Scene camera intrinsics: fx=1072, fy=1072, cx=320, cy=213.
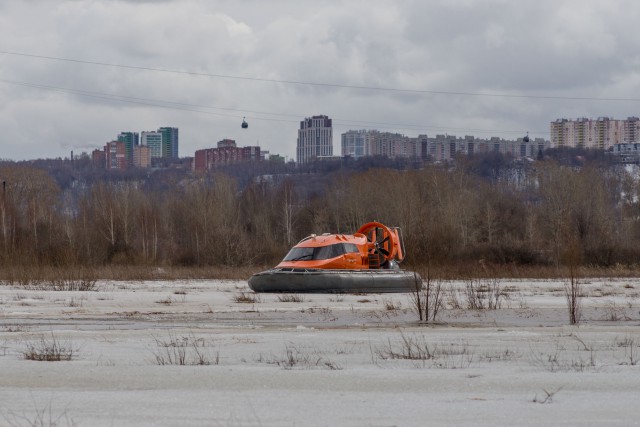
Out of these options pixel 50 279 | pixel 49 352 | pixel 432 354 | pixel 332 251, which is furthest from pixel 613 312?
pixel 50 279

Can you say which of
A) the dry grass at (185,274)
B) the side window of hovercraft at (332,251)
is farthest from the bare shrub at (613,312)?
the side window of hovercraft at (332,251)

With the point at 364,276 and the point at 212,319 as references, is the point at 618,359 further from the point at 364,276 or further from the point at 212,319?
the point at 364,276

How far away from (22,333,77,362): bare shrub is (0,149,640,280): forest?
4449cm

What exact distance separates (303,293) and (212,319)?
11.5 m

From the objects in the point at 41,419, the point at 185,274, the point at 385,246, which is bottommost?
the point at 185,274

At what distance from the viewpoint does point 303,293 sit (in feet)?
102

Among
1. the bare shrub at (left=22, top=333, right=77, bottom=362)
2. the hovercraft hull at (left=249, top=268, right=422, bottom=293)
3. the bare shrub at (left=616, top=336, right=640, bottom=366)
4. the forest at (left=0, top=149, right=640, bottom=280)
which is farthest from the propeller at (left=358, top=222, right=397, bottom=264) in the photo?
the bare shrub at (left=22, top=333, right=77, bottom=362)

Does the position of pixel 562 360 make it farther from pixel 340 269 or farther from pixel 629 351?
pixel 340 269

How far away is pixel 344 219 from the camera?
9188cm

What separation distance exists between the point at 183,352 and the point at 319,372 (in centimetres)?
212

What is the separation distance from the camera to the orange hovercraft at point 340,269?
31.0 meters

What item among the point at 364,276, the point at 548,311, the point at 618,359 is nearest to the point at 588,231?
the point at 364,276

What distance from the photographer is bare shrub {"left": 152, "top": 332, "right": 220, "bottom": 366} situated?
439 inches

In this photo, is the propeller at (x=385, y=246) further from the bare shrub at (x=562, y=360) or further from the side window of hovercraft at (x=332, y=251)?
the bare shrub at (x=562, y=360)
